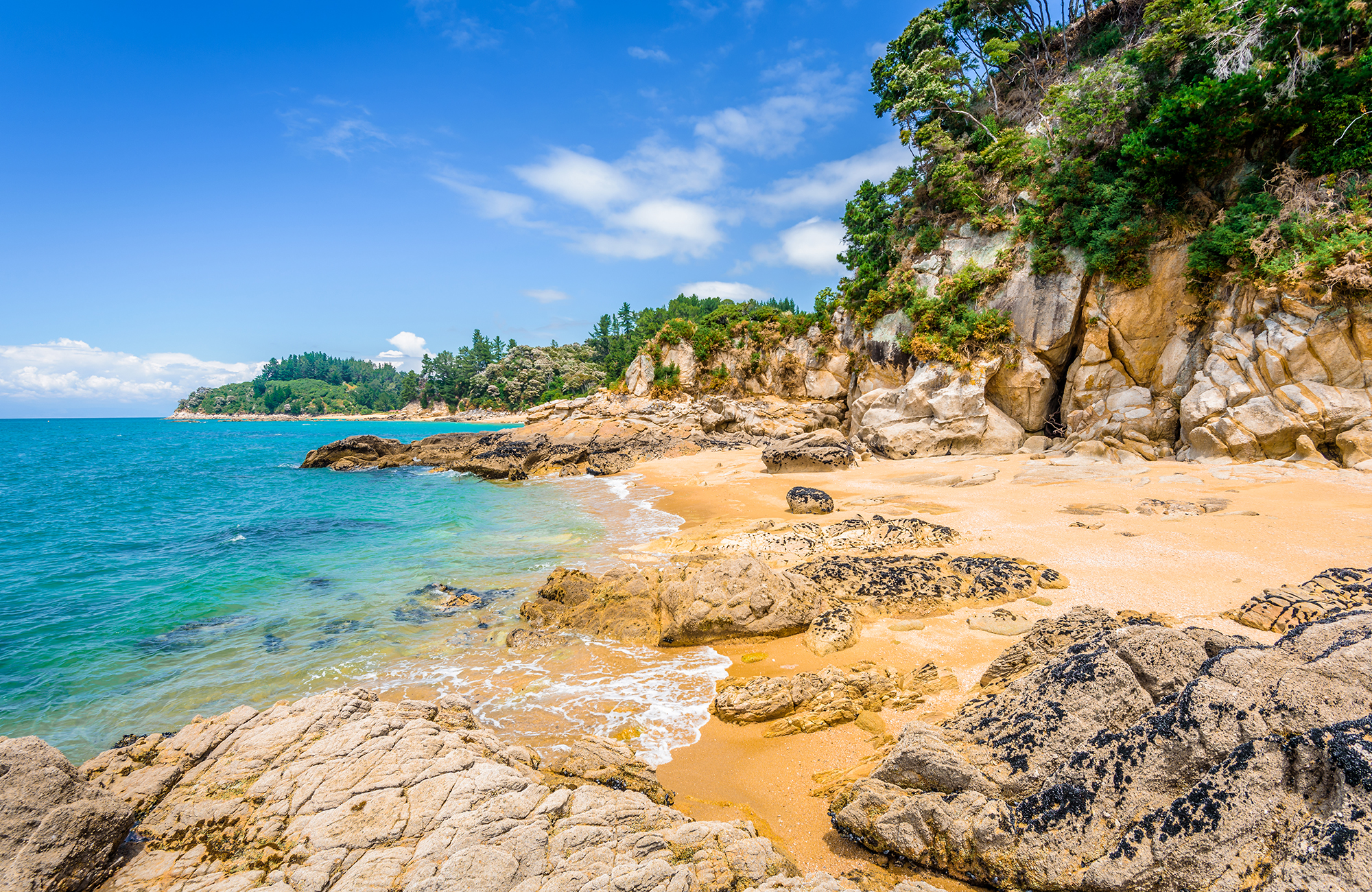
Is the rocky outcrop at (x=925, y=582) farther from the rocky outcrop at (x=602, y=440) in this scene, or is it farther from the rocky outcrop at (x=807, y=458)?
the rocky outcrop at (x=602, y=440)

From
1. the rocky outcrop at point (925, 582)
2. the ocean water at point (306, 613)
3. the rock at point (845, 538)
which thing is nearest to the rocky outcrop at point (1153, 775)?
the ocean water at point (306, 613)

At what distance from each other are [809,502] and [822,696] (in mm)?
7499

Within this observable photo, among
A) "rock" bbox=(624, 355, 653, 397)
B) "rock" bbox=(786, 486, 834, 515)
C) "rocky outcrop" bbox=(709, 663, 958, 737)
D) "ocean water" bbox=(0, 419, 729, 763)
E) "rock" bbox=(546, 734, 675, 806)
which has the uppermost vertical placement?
"rock" bbox=(624, 355, 653, 397)

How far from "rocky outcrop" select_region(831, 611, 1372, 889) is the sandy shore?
17.5 inches

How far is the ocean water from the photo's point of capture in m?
6.07

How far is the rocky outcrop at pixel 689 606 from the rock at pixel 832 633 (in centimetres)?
30

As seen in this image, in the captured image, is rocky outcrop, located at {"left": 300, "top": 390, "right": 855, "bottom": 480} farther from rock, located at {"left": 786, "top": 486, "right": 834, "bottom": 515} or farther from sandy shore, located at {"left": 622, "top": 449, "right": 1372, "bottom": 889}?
rock, located at {"left": 786, "top": 486, "right": 834, "bottom": 515}

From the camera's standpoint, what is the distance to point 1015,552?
8.31 meters

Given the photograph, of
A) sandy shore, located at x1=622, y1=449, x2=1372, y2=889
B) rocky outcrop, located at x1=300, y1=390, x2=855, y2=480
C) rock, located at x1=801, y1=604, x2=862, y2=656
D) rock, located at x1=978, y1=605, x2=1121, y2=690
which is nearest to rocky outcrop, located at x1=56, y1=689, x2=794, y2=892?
sandy shore, located at x1=622, y1=449, x2=1372, y2=889

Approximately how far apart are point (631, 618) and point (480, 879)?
508 cm

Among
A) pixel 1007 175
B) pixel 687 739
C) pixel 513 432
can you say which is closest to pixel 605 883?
pixel 687 739

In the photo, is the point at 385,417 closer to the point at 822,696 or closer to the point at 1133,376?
the point at 1133,376

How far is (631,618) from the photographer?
766 centimetres

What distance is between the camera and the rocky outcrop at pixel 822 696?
4930 millimetres
